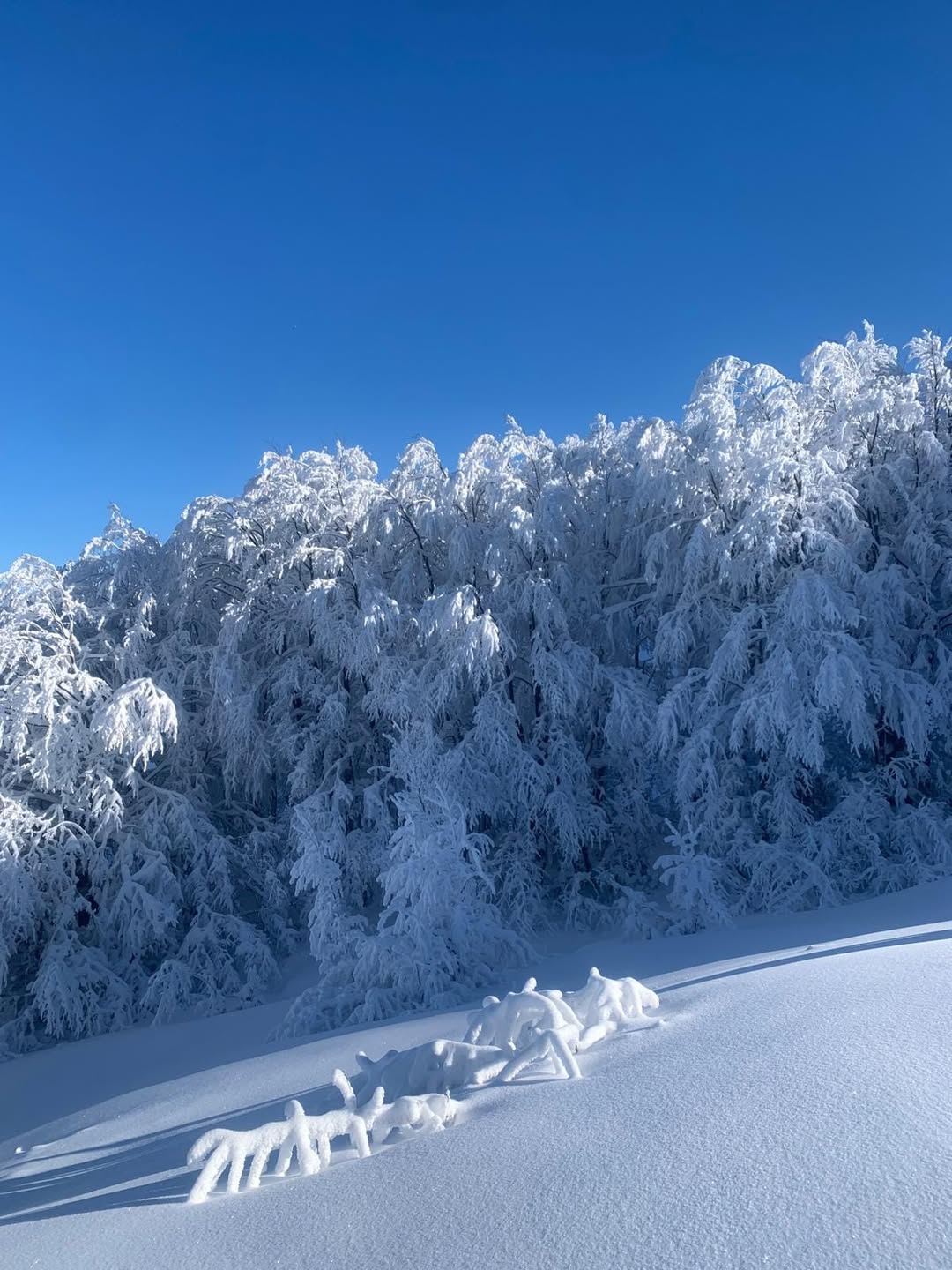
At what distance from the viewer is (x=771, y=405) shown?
1110cm

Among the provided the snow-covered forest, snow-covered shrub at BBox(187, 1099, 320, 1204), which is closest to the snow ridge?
snow-covered shrub at BBox(187, 1099, 320, 1204)

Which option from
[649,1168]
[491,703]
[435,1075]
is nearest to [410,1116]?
[435,1075]

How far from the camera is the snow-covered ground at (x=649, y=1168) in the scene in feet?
6.61

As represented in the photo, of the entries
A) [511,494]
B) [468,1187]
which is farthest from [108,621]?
[468,1187]

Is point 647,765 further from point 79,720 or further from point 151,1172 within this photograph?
point 151,1172

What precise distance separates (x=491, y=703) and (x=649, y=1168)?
8.61 meters

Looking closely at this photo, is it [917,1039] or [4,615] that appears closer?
[917,1039]

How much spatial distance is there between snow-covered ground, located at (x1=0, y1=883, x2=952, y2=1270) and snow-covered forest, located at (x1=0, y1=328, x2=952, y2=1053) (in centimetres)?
496

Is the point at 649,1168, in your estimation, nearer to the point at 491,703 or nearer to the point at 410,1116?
the point at 410,1116

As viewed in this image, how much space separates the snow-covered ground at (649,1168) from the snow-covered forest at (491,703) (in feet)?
16.3

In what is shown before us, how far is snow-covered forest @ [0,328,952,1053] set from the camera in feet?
32.0

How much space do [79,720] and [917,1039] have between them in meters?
10.3

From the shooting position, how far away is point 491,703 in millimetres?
10961

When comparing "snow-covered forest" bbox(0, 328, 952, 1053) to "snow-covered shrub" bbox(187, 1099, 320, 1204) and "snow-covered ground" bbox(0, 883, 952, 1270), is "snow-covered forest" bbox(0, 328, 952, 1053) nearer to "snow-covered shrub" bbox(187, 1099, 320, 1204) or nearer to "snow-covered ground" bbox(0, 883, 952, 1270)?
"snow-covered ground" bbox(0, 883, 952, 1270)
